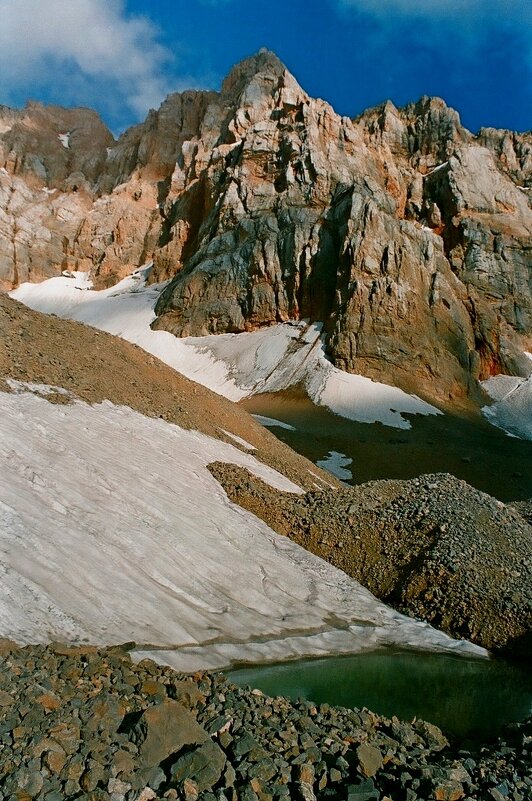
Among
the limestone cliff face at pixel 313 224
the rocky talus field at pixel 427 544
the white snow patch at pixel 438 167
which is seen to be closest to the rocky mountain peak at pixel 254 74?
the limestone cliff face at pixel 313 224

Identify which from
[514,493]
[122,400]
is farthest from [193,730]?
[514,493]

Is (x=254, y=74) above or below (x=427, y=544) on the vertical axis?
above

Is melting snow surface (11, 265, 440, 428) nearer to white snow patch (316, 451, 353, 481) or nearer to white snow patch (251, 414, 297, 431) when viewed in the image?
white snow patch (251, 414, 297, 431)

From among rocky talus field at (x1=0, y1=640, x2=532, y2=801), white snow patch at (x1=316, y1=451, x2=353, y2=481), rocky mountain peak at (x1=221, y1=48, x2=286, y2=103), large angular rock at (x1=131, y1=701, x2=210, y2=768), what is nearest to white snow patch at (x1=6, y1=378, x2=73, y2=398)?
rocky talus field at (x1=0, y1=640, x2=532, y2=801)

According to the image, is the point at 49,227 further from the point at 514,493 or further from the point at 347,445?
the point at 514,493

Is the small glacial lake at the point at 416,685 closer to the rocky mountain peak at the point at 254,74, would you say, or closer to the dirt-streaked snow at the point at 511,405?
the dirt-streaked snow at the point at 511,405

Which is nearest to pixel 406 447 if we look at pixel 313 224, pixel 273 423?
pixel 273 423

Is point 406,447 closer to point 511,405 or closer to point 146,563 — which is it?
point 511,405
